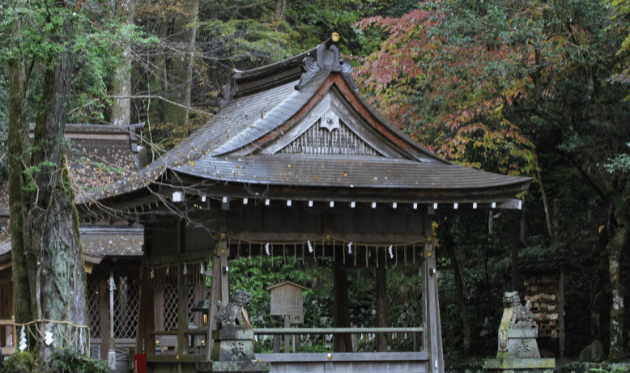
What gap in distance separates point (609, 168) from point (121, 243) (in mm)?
10870

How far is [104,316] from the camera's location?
654 inches

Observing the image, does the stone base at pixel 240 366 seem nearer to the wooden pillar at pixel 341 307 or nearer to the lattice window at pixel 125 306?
the wooden pillar at pixel 341 307

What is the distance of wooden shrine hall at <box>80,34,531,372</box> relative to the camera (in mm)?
10797

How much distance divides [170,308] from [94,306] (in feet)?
6.02

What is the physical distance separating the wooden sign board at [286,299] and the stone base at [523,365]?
12.7 ft

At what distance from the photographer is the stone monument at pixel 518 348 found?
1073 cm

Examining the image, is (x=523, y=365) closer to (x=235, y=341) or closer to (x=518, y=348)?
(x=518, y=348)

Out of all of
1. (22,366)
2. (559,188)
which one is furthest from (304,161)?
(559,188)

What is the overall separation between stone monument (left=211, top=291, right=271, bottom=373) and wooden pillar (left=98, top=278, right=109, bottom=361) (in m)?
7.45

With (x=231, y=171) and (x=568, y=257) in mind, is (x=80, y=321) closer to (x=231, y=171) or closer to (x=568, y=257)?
(x=231, y=171)

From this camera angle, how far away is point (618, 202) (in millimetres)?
16094

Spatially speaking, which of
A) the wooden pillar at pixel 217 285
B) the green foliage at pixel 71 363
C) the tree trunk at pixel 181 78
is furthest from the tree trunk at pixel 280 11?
the green foliage at pixel 71 363

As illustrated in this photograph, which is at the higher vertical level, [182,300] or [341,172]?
[341,172]

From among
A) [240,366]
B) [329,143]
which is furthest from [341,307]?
[240,366]
